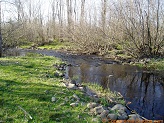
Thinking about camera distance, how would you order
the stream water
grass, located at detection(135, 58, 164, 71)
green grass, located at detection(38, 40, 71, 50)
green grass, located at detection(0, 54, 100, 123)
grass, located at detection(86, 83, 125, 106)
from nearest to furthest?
green grass, located at detection(0, 54, 100, 123) → grass, located at detection(86, 83, 125, 106) → the stream water → grass, located at detection(135, 58, 164, 71) → green grass, located at detection(38, 40, 71, 50)

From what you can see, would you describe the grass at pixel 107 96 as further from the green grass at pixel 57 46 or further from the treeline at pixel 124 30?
the green grass at pixel 57 46

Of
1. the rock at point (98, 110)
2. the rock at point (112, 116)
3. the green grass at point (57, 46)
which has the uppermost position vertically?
the green grass at point (57, 46)

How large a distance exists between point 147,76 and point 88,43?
45.7ft

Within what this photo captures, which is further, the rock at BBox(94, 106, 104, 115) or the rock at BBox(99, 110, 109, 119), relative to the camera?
the rock at BBox(94, 106, 104, 115)

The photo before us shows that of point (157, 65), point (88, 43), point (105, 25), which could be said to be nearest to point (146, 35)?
point (157, 65)

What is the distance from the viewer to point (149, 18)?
64.0 feet

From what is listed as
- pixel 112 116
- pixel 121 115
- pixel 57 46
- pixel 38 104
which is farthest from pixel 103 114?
pixel 57 46

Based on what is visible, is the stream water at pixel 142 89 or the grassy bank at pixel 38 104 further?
the stream water at pixel 142 89

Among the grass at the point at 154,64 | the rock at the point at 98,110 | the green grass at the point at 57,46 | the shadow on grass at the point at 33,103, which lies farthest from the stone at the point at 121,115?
the green grass at the point at 57,46

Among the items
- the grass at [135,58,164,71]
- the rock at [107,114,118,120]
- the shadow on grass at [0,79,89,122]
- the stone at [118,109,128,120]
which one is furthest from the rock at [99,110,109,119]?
the grass at [135,58,164,71]

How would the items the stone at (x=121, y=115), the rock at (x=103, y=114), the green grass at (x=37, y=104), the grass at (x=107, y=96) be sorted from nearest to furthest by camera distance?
the green grass at (x=37, y=104) < the rock at (x=103, y=114) < the stone at (x=121, y=115) < the grass at (x=107, y=96)

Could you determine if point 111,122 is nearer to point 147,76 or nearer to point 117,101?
point 117,101

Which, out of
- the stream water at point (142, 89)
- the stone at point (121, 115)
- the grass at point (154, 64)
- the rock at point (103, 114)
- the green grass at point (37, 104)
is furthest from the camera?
the grass at point (154, 64)

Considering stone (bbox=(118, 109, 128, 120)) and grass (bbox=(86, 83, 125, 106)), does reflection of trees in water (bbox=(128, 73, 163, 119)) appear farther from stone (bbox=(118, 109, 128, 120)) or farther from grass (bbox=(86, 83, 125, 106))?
stone (bbox=(118, 109, 128, 120))
